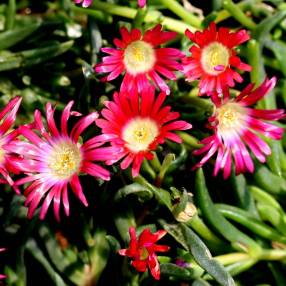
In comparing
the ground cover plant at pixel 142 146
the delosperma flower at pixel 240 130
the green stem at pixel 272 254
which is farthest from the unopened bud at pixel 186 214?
the green stem at pixel 272 254

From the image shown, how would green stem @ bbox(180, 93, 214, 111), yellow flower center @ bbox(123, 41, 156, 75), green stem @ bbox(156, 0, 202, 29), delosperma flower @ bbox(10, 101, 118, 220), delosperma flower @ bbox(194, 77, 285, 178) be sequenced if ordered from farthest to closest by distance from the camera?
green stem @ bbox(156, 0, 202, 29) < green stem @ bbox(180, 93, 214, 111) < yellow flower center @ bbox(123, 41, 156, 75) < delosperma flower @ bbox(194, 77, 285, 178) < delosperma flower @ bbox(10, 101, 118, 220)

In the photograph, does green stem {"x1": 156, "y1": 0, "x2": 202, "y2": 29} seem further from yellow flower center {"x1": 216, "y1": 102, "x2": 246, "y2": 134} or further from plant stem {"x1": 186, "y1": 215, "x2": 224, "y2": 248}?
plant stem {"x1": 186, "y1": 215, "x2": 224, "y2": 248}

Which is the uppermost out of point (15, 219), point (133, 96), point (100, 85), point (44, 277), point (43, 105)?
point (133, 96)

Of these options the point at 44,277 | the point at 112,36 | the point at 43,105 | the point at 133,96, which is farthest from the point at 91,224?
the point at 112,36

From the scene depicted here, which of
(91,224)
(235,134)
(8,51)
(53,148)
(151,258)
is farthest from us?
(8,51)

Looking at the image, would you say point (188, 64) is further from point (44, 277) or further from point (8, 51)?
point (44, 277)

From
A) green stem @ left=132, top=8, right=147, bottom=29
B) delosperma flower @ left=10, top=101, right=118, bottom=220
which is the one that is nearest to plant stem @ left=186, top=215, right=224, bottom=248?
delosperma flower @ left=10, top=101, right=118, bottom=220
